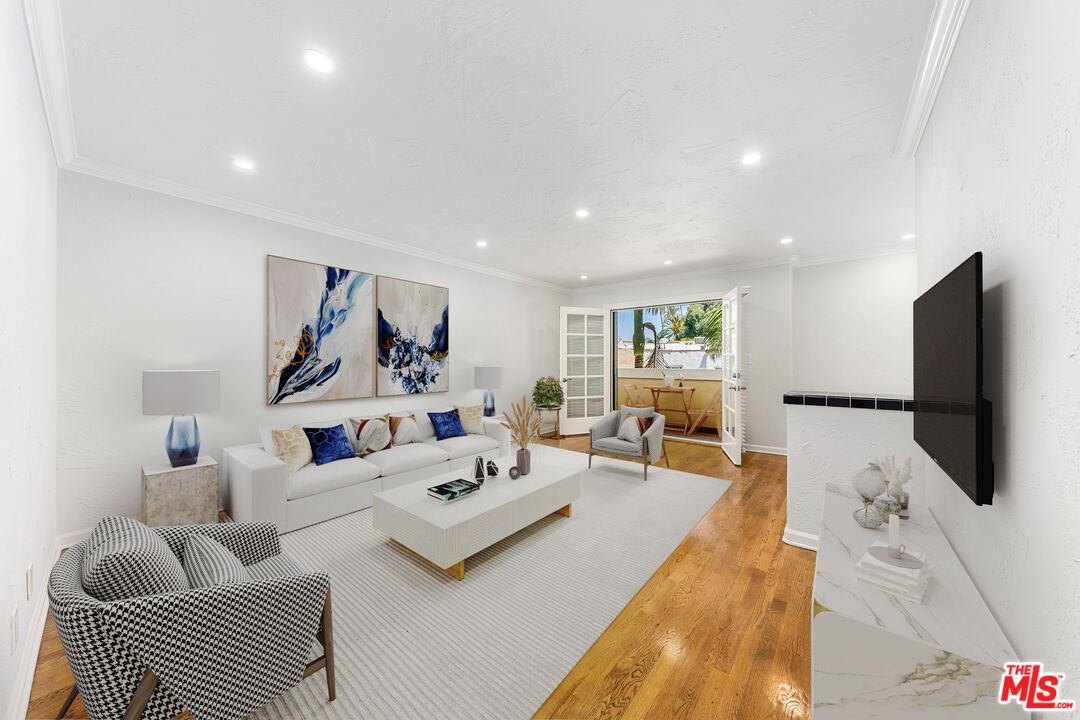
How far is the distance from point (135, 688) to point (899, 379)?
6.32 metres

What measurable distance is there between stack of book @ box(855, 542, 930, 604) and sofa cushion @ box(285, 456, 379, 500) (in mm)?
3163

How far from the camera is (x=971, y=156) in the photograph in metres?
1.37

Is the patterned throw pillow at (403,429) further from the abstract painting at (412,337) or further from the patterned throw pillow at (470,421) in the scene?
the patterned throw pillow at (470,421)

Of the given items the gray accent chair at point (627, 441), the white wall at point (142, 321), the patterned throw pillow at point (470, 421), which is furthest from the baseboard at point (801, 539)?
the white wall at point (142, 321)

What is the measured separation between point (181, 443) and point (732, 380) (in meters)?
5.44

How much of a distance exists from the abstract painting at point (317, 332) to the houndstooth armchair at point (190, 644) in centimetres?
235

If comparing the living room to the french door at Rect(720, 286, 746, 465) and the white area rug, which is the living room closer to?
the white area rug

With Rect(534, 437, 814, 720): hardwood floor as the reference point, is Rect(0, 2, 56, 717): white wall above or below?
above

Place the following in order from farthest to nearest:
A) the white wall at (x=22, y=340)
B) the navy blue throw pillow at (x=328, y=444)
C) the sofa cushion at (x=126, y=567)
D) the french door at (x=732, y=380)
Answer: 1. the french door at (x=732, y=380)
2. the navy blue throw pillow at (x=328, y=444)
3. the white wall at (x=22, y=340)
4. the sofa cushion at (x=126, y=567)

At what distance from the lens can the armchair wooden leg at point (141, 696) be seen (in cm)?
113

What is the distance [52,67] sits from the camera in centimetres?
172

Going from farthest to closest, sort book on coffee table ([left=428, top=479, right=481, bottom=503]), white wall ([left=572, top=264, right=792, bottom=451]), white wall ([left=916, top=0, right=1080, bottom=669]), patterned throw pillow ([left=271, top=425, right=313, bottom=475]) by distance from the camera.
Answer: white wall ([left=572, top=264, right=792, bottom=451]) → patterned throw pillow ([left=271, top=425, right=313, bottom=475]) → book on coffee table ([left=428, top=479, right=481, bottom=503]) → white wall ([left=916, top=0, right=1080, bottom=669])

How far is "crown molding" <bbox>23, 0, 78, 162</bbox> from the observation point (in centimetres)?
146

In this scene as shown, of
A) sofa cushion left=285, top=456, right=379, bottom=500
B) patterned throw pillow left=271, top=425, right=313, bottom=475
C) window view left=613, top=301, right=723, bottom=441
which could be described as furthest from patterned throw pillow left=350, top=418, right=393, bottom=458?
window view left=613, top=301, right=723, bottom=441
